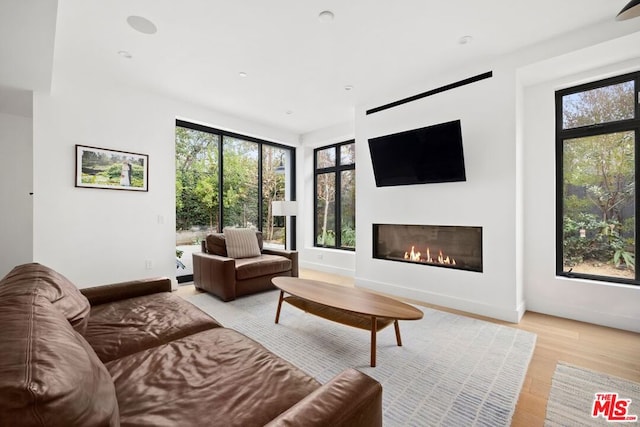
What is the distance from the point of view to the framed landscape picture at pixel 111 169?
3.46 meters

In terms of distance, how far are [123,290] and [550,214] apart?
4.30 metres

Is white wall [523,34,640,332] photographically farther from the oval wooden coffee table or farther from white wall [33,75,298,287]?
white wall [33,75,298,287]

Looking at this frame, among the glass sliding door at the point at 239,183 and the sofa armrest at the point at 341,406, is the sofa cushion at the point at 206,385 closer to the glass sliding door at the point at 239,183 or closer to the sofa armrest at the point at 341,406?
the sofa armrest at the point at 341,406

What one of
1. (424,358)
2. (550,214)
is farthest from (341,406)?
(550,214)

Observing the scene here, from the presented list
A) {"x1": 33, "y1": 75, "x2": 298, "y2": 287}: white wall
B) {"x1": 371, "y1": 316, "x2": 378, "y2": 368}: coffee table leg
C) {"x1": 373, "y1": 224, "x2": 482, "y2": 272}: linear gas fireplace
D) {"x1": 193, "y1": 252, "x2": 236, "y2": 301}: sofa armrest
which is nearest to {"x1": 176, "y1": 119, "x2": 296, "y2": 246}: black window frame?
{"x1": 33, "y1": 75, "x2": 298, "y2": 287}: white wall

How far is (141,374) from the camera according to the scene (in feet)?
4.06

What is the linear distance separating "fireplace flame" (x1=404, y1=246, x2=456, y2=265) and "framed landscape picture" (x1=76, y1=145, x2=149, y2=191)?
3.81m

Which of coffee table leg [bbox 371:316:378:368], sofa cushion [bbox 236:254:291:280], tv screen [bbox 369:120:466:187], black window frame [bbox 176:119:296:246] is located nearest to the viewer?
coffee table leg [bbox 371:316:378:368]

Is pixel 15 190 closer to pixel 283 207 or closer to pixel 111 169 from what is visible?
pixel 111 169

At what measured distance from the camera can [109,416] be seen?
0.66 metres

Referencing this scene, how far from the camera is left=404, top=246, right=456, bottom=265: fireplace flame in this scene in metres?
3.55

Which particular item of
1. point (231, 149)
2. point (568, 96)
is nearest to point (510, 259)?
point (568, 96)

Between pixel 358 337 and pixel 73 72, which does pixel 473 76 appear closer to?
pixel 358 337

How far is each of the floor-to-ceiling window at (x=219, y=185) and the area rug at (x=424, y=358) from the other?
1795mm
